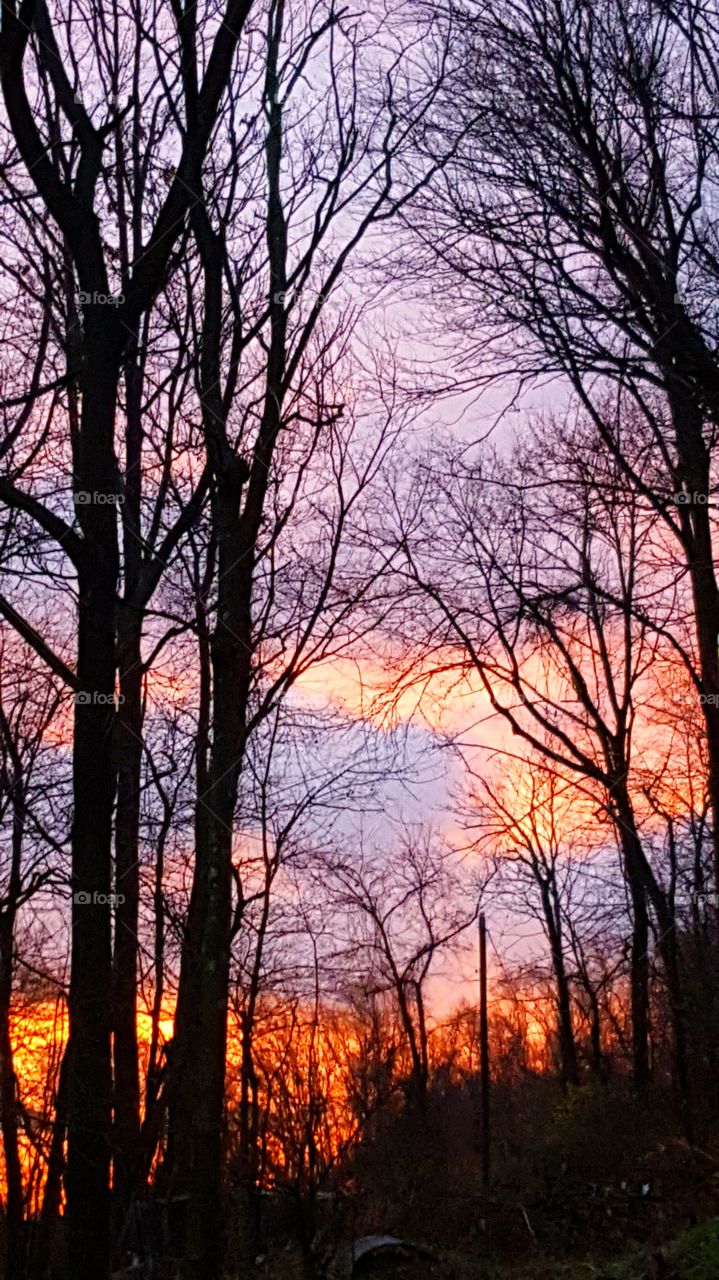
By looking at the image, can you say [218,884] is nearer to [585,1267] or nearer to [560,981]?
[585,1267]

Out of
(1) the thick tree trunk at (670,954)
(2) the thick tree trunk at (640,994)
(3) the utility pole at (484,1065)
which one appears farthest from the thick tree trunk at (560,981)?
(1) the thick tree trunk at (670,954)

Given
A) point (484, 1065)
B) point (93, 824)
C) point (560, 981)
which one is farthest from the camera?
point (560, 981)

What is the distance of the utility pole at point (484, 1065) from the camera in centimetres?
2456

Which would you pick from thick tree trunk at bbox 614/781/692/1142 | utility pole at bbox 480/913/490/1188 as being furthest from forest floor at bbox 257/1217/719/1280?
utility pole at bbox 480/913/490/1188

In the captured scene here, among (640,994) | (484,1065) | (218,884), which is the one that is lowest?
(484,1065)

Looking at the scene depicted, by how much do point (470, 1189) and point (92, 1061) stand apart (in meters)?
19.1

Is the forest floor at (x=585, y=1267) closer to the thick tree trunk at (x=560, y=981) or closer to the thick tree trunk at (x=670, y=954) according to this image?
the thick tree trunk at (x=670, y=954)

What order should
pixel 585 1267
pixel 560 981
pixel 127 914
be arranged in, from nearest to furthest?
pixel 585 1267, pixel 127 914, pixel 560 981

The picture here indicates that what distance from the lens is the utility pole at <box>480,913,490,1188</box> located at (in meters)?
24.6

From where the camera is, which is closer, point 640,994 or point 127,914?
point 127,914

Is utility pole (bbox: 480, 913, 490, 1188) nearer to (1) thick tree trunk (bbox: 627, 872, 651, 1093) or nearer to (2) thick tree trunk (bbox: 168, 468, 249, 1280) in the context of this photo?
(1) thick tree trunk (bbox: 627, 872, 651, 1093)

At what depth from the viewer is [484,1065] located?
93.5ft

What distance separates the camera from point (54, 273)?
9.60 meters

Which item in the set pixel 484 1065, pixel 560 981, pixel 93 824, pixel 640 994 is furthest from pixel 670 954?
pixel 93 824
